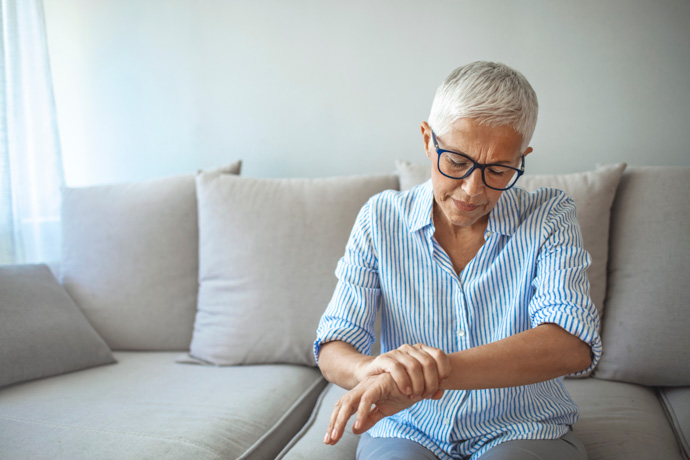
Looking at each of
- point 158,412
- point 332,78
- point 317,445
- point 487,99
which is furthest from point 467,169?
point 332,78

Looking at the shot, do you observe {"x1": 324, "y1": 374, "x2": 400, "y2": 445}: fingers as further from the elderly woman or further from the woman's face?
the woman's face

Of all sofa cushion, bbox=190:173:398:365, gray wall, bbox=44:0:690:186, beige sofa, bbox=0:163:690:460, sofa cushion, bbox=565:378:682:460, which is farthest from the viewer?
gray wall, bbox=44:0:690:186

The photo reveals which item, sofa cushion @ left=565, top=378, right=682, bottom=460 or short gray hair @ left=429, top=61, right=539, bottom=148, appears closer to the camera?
short gray hair @ left=429, top=61, right=539, bottom=148

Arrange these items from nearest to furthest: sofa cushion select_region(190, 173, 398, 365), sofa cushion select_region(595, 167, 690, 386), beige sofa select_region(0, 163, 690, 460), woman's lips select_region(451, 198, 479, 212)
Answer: woman's lips select_region(451, 198, 479, 212) < beige sofa select_region(0, 163, 690, 460) < sofa cushion select_region(595, 167, 690, 386) < sofa cushion select_region(190, 173, 398, 365)

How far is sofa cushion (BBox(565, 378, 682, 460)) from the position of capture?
1.16m

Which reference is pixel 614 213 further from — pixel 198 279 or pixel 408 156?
pixel 198 279

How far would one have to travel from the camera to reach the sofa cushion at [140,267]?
1.95 metres

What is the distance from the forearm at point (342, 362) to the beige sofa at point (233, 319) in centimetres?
27

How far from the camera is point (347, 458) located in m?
1.20

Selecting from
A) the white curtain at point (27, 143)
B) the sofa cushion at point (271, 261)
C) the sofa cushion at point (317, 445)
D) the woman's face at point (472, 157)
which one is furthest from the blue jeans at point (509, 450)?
the white curtain at point (27, 143)

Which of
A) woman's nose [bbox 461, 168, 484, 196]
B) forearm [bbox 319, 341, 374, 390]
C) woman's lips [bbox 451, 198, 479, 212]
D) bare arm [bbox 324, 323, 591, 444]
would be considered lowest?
forearm [bbox 319, 341, 374, 390]

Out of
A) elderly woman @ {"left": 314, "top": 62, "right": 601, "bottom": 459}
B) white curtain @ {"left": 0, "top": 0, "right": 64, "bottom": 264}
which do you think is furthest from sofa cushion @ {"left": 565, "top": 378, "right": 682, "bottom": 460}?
white curtain @ {"left": 0, "top": 0, "right": 64, "bottom": 264}

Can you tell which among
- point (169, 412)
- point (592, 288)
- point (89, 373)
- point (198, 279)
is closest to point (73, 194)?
point (198, 279)

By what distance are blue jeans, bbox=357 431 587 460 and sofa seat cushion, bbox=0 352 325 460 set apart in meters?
0.37
